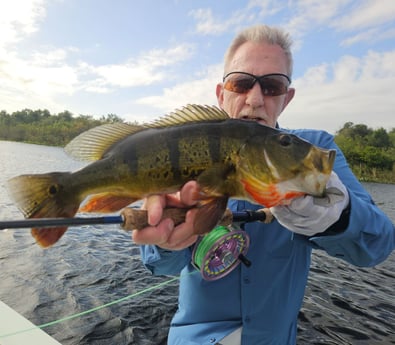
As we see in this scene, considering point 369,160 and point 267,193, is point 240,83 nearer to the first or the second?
point 267,193

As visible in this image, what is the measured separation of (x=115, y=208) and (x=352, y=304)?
6.93 metres

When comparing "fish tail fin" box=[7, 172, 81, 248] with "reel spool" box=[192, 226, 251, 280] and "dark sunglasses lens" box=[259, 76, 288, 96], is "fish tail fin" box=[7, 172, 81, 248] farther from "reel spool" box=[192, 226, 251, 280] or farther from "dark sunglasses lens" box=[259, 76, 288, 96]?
"dark sunglasses lens" box=[259, 76, 288, 96]

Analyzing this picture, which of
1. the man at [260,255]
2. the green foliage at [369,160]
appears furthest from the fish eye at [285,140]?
the green foliage at [369,160]

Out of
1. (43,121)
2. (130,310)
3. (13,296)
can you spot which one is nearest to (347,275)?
(130,310)

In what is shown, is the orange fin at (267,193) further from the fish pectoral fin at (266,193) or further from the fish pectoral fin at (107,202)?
the fish pectoral fin at (107,202)

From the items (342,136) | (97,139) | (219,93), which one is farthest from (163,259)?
(342,136)

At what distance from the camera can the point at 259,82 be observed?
108 inches

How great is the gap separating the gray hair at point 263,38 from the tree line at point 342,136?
71.8 ft

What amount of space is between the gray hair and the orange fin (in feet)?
5.61

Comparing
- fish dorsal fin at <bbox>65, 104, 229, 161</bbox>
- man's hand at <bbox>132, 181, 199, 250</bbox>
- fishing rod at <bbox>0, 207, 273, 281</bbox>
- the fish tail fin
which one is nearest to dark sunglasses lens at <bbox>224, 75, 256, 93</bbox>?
fish dorsal fin at <bbox>65, 104, 229, 161</bbox>

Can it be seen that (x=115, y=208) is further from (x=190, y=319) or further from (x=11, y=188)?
(x=190, y=319)

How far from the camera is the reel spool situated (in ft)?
8.00

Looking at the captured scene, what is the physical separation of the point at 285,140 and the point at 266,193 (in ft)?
1.01

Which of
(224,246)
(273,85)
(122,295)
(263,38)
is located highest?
(263,38)
